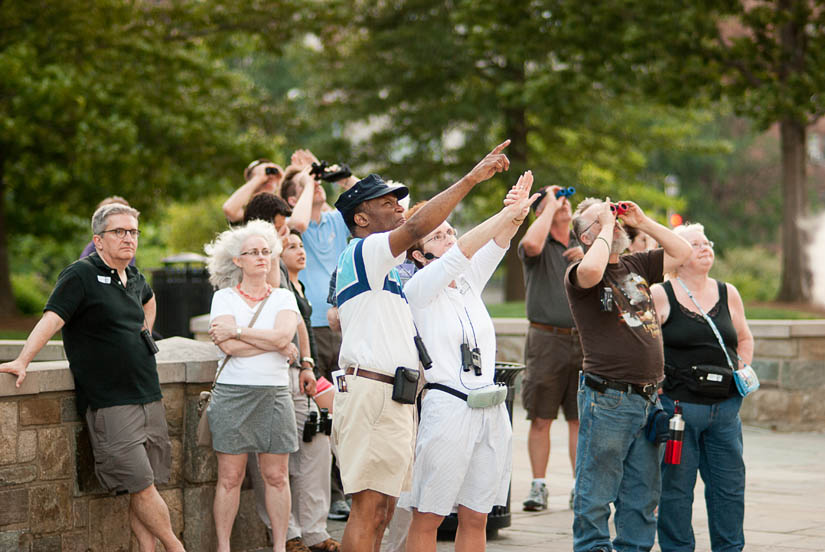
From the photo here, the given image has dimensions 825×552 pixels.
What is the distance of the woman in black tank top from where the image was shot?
21.0ft

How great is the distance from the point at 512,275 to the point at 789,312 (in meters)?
9.45

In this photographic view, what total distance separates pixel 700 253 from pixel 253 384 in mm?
2537

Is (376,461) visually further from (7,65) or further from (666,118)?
(666,118)

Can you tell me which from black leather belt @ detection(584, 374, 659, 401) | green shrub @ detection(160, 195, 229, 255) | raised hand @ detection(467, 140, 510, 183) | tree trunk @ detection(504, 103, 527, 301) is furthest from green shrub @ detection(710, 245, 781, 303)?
raised hand @ detection(467, 140, 510, 183)

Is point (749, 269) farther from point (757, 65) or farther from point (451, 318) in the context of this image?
point (451, 318)

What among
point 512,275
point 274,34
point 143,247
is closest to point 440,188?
point 512,275

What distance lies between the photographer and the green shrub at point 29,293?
21.7 m

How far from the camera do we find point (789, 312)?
48.2 ft

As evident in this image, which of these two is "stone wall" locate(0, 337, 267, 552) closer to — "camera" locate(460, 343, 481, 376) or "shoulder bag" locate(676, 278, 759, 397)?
"camera" locate(460, 343, 481, 376)

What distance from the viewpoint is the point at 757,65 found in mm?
16734

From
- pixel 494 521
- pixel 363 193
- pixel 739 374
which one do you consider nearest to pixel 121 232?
pixel 363 193

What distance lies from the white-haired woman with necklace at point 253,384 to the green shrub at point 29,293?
47.1ft

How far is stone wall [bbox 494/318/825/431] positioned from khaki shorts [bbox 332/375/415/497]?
322 inches

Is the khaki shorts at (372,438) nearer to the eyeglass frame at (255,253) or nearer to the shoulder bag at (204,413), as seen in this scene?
the shoulder bag at (204,413)
